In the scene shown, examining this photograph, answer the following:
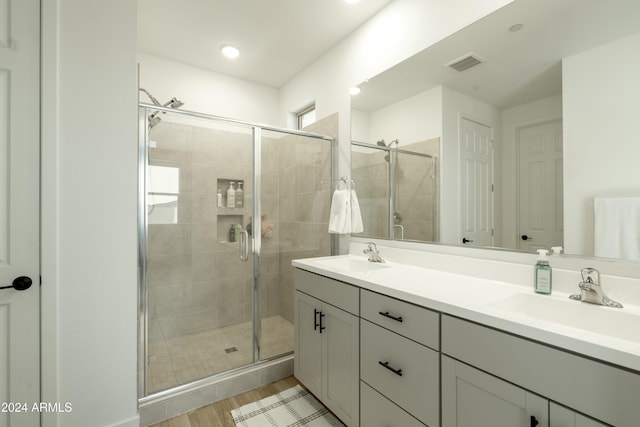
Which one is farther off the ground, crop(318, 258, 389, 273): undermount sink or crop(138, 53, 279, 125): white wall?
crop(138, 53, 279, 125): white wall

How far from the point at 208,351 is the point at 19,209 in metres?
1.46

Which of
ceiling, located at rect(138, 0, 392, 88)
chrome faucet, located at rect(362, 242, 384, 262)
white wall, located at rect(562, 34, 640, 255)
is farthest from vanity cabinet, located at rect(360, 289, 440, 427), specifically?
ceiling, located at rect(138, 0, 392, 88)

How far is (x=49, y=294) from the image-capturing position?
1292mm

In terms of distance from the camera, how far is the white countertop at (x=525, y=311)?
686 millimetres

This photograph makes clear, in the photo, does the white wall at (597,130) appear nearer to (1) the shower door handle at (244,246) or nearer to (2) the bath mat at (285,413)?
(2) the bath mat at (285,413)

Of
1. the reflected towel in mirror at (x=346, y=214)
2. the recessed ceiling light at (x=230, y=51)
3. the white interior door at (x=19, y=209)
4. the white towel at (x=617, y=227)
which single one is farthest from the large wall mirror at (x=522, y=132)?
the white interior door at (x=19, y=209)

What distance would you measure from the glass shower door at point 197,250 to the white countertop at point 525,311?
1112 millimetres

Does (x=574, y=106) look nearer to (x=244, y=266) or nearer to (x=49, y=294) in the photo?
(x=244, y=266)

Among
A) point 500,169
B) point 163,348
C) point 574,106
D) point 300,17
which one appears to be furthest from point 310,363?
point 300,17

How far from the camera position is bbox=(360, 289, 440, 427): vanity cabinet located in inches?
40.2

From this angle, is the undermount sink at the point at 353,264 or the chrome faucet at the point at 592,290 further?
the undermount sink at the point at 353,264

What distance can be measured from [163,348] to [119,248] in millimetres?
951

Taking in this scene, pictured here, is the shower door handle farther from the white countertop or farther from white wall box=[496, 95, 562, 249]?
white wall box=[496, 95, 562, 249]

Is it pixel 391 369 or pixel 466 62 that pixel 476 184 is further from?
pixel 391 369
